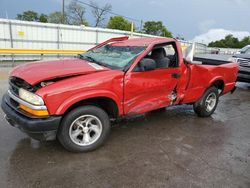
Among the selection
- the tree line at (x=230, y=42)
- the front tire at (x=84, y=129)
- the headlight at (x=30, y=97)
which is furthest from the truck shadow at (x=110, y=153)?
the tree line at (x=230, y=42)

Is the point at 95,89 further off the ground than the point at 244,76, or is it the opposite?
the point at 95,89

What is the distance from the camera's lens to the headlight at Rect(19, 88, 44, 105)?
9.66ft

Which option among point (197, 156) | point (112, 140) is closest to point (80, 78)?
point (112, 140)

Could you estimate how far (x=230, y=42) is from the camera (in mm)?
78875

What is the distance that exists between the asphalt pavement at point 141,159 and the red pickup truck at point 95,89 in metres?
0.39

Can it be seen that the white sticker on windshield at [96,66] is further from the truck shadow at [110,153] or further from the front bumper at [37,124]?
the truck shadow at [110,153]

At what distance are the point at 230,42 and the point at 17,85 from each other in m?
86.7

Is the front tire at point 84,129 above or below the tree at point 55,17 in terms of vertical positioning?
below

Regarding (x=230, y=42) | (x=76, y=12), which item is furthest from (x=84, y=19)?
(x=230, y=42)

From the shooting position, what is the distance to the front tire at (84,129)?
3.22 metres

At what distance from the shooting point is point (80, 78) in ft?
10.6

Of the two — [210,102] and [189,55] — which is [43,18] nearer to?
[210,102]

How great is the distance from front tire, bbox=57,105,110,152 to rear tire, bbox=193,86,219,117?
2602 millimetres

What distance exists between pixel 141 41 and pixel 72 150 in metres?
2.39
